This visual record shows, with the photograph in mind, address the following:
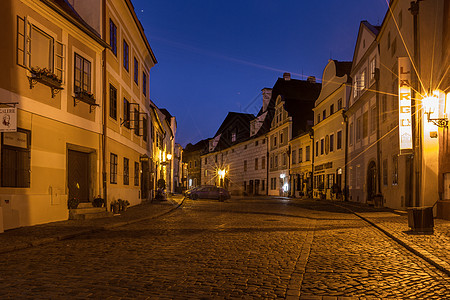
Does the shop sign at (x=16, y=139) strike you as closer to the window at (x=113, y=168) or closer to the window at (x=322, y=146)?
the window at (x=113, y=168)

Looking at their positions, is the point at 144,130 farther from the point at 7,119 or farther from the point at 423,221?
the point at 423,221

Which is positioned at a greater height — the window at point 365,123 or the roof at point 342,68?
the roof at point 342,68

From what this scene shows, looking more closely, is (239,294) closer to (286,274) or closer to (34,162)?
(286,274)

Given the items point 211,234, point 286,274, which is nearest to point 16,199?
point 211,234

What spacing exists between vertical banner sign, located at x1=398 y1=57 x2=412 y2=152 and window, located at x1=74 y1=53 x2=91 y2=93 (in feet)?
39.7

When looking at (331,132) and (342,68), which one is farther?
(342,68)

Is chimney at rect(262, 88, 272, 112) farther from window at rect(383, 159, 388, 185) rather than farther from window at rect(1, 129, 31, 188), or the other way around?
window at rect(1, 129, 31, 188)

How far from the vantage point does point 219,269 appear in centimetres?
672

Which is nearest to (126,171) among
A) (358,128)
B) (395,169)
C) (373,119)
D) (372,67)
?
(395,169)

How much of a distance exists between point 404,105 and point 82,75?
12394mm

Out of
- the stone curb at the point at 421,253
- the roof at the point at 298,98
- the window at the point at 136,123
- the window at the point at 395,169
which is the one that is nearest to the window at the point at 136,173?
the window at the point at 136,123

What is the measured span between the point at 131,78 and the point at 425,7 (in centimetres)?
1459

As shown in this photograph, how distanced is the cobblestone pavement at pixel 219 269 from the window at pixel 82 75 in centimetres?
655

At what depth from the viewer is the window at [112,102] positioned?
18797 mm
